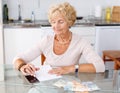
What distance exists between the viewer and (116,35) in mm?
3955

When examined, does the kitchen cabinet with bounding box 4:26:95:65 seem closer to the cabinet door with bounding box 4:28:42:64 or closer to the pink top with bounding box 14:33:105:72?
the cabinet door with bounding box 4:28:42:64

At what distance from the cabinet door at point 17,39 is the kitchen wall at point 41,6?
55 centimetres

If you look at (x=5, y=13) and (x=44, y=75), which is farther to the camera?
(x=5, y=13)

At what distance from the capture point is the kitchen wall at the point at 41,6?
4.21 metres

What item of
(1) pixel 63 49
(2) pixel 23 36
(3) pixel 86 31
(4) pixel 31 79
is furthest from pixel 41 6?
(4) pixel 31 79

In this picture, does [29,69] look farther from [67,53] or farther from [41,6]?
[41,6]

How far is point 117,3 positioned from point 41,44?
2595 millimetres

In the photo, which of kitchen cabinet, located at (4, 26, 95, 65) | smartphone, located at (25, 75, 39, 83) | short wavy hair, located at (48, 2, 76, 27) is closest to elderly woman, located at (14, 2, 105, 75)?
short wavy hair, located at (48, 2, 76, 27)

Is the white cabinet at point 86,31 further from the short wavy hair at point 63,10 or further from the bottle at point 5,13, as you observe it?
the short wavy hair at point 63,10

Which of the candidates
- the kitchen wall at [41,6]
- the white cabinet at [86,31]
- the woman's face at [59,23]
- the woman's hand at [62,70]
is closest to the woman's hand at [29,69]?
the woman's hand at [62,70]

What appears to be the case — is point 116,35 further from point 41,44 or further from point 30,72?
point 30,72

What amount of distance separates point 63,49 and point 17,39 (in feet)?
5.72

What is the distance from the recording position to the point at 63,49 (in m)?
2.23

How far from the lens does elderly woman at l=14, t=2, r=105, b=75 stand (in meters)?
2.05
